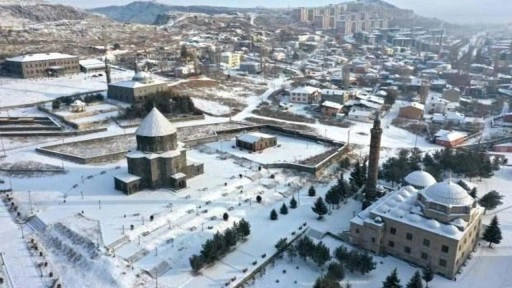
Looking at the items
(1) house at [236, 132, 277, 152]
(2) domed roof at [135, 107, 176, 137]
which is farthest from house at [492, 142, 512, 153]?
(2) domed roof at [135, 107, 176, 137]

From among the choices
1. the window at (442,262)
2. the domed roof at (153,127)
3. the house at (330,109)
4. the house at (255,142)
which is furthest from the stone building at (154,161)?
the house at (330,109)

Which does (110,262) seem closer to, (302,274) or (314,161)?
(302,274)

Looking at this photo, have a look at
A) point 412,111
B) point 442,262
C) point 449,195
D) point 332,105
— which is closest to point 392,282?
point 442,262

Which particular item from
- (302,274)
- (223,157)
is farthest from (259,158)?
(302,274)

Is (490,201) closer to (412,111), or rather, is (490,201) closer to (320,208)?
(320,208)

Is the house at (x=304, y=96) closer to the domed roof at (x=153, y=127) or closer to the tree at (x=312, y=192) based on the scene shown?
the tree at (x=312, y=192)
